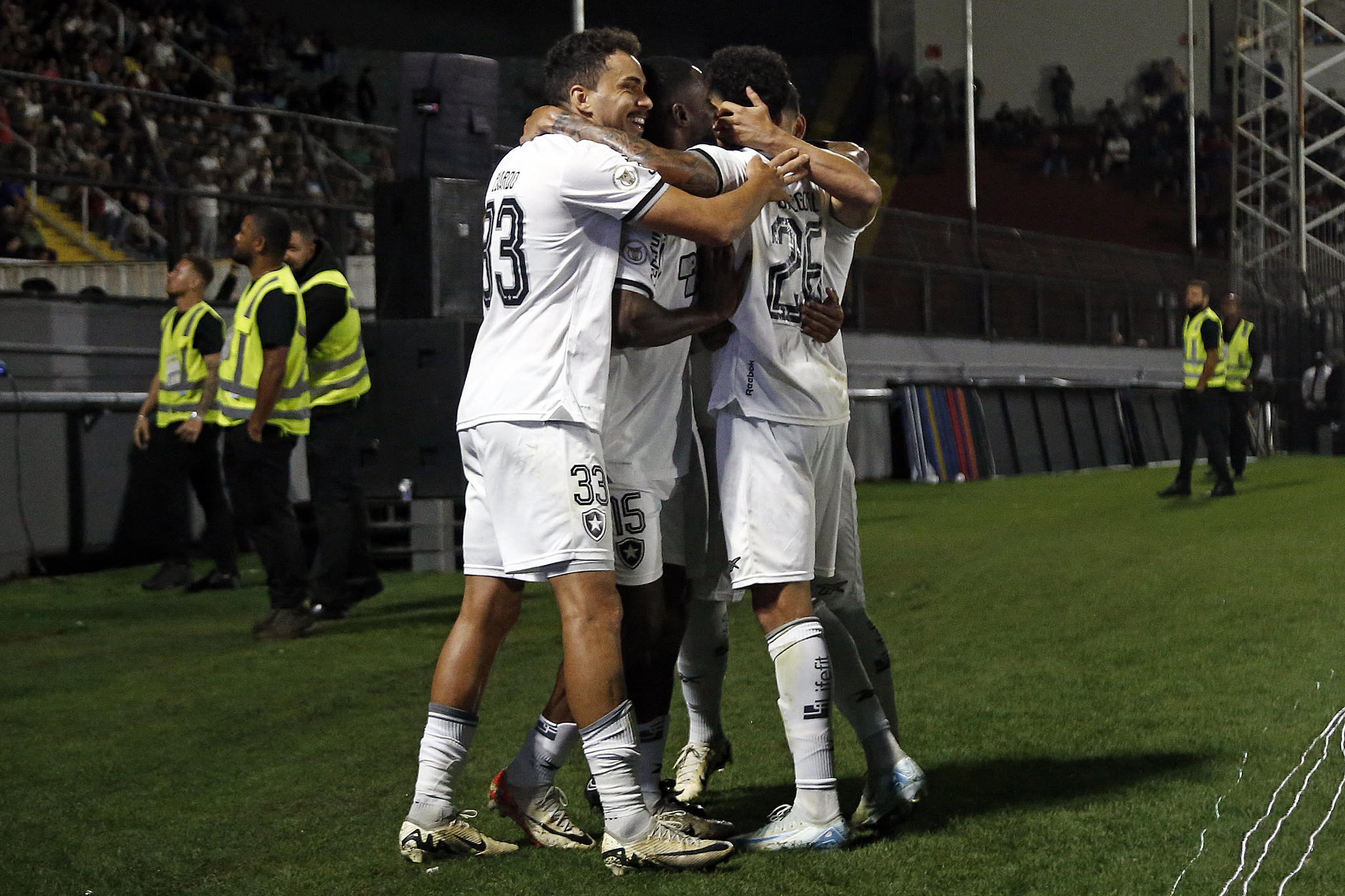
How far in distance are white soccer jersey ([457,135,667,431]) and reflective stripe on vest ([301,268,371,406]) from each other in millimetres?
4030

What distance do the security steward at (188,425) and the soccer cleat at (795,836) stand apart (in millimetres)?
5728

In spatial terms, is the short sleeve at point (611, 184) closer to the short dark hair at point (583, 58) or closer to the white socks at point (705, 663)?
the short dark hair at point (583, 58)

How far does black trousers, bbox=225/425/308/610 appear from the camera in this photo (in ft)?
22.7

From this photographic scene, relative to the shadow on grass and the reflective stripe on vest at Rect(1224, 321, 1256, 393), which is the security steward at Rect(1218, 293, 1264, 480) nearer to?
the reflective stripe on vest at Rect(1224, 321, 1256, 393)

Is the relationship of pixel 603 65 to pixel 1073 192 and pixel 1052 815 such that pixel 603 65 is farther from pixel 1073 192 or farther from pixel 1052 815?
pixel 1073 192

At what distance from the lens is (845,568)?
362 cm

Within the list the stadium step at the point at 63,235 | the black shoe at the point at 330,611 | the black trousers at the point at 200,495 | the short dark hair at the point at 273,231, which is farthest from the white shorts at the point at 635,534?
the stadium step at the point at 63,235

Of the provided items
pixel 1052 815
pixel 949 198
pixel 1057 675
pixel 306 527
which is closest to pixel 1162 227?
pixel 949 198

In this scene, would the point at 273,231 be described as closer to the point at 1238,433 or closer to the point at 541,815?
the point at 541,815

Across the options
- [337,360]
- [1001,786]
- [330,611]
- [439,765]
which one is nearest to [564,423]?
[439,765]

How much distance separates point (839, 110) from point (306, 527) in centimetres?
1945

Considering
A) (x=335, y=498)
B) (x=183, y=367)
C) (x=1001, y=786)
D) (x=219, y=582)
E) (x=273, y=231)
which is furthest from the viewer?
(x=219, y=582)

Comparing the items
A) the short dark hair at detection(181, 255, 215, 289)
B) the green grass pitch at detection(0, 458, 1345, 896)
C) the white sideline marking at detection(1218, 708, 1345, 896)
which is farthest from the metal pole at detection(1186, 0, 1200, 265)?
the white sideline marking at detection(1218, 708, 1345, 896)

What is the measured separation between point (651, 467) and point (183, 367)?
5926 millimetres
